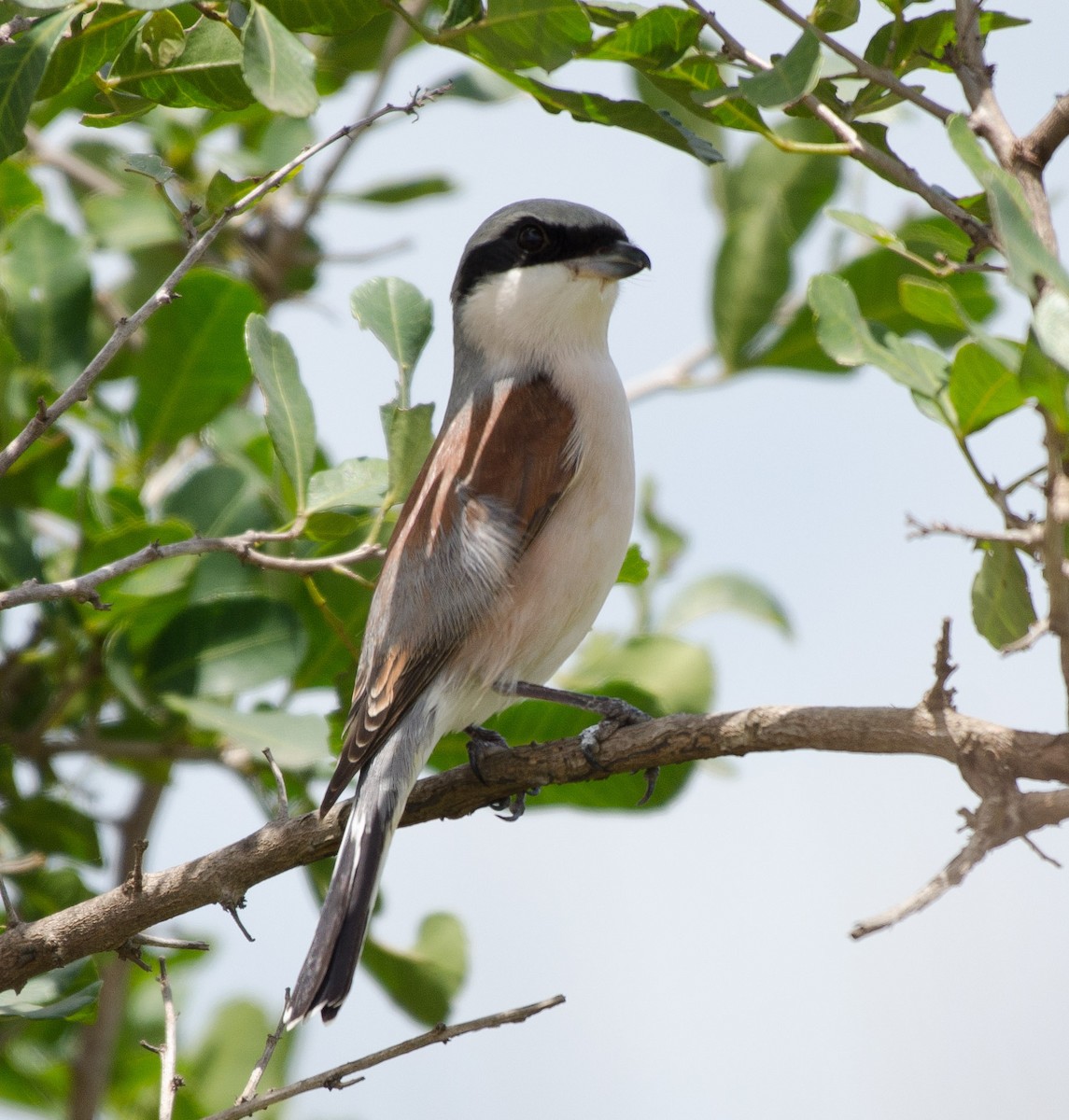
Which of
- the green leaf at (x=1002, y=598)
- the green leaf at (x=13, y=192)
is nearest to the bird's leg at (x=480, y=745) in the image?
Result: the green leaf at (x=1002, y=598)

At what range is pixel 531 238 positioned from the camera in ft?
10.4

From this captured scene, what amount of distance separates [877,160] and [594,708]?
3.90ft

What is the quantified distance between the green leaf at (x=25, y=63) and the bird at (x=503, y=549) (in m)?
1.08

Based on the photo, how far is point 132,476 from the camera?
9.96ft

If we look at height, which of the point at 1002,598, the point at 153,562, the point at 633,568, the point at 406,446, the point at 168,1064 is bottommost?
the point at 168,1064

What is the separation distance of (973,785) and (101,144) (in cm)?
294

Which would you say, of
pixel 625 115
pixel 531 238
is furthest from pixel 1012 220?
pixel 531 238

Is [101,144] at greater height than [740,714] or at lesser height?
greater

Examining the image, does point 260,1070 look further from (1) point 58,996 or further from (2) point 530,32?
(2) point 530,32

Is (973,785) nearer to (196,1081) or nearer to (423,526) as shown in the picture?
(423,526)

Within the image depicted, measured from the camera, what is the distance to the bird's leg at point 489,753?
240 cm

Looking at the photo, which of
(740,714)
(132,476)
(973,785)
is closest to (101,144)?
(132,476)

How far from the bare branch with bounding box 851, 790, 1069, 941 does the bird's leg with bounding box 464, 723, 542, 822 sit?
0.99 metres

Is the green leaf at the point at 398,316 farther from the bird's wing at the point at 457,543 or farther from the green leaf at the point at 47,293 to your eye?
the green leaf at the point at 47,293
